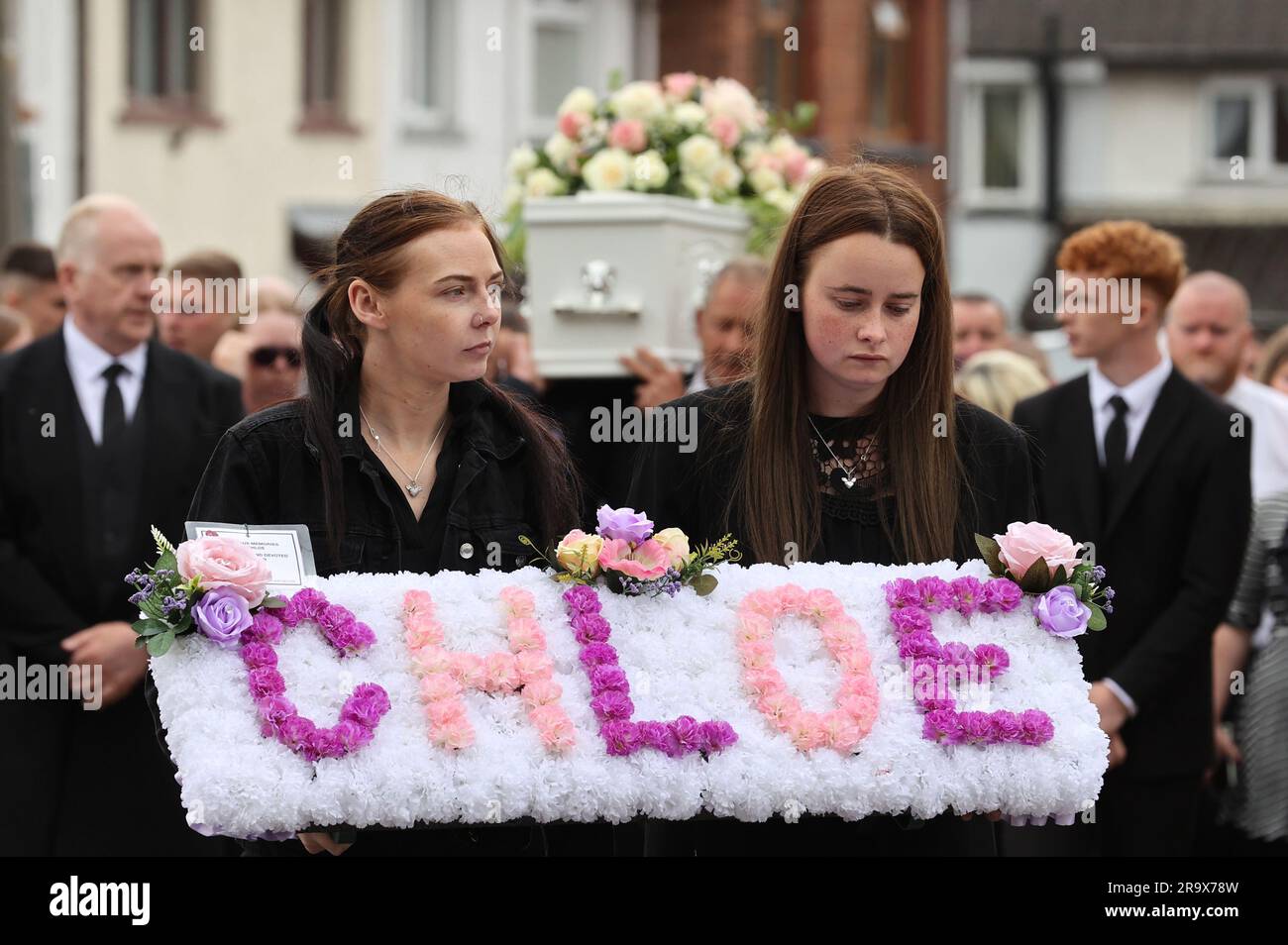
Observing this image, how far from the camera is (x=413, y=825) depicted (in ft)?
12.0

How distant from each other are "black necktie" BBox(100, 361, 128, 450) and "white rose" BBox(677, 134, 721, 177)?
2.24 metres

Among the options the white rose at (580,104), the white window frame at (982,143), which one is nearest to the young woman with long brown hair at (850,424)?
the white rose at (580,104)

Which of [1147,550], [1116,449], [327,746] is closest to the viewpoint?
[327,746]

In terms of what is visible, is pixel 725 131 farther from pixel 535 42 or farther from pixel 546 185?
pixel 535 42

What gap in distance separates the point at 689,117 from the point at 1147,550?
2538 millimetres

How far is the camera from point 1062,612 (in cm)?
388

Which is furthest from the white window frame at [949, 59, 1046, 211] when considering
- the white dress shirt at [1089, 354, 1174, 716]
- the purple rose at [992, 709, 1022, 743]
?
the purple rose at [992, 709, 1022, 743]

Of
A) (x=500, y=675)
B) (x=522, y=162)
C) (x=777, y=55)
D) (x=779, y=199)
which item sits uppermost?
(x=777, y=55)

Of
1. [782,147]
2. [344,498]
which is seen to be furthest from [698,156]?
[344,498]

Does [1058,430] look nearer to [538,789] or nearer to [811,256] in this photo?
[811,256]

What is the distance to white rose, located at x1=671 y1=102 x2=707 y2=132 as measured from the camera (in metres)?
7.67

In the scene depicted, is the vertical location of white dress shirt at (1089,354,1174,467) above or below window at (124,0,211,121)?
below

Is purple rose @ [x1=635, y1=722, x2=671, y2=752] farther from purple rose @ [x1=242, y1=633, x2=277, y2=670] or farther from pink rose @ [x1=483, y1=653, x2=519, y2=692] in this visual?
purple rose @ [x1=242, y1=633, x2=277, y2=670]

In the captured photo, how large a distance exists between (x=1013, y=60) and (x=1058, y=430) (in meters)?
23.0
